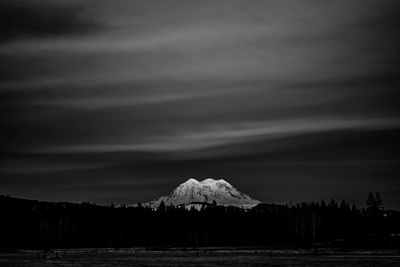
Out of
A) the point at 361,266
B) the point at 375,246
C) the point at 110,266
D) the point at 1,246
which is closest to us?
the point at 361,266

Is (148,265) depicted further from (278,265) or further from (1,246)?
(1,246)

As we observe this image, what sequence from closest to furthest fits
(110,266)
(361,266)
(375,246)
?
1. (361,266)
2. (110,266)
3. (375,246)

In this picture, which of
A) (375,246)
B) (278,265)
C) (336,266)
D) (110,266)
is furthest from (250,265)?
(375,246)

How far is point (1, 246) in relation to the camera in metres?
199

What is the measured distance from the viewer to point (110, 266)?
316 feet

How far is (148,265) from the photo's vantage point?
323 ft

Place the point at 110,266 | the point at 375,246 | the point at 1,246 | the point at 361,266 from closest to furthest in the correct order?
the point at 361,266
the point at 110,266
the point at 375,246
the point at 1,246

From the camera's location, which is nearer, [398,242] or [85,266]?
[85,266]

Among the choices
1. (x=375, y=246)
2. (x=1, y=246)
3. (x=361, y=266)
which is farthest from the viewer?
(x=1, y=246)

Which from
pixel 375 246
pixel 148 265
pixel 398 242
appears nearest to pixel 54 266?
pixel 148 265

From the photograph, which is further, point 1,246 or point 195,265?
point 1,246

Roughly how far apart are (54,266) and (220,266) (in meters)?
24.1

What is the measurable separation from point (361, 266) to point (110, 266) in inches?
1340

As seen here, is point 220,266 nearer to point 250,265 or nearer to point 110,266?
point 250,265
